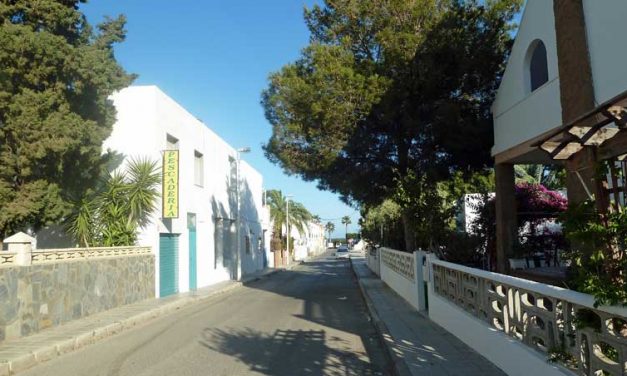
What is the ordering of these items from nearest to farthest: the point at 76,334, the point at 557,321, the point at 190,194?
the point at 557,321
the point at 76,334
the point at 190,194

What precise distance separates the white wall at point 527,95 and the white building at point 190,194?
35.1ft

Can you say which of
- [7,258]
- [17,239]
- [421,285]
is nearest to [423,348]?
[421,285]

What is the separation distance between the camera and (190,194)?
72.9ft

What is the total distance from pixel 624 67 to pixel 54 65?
11394mm

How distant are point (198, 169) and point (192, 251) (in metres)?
4.16

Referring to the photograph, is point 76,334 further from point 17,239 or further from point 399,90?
point 399,90

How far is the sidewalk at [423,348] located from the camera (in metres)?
7.00

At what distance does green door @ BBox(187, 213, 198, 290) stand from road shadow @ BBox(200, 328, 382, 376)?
411 inches

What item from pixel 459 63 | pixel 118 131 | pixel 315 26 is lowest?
pixel 118 131

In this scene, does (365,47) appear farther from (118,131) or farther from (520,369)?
(520,369)

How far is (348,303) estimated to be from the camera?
17016 mm

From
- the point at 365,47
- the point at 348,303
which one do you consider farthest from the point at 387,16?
the point at 348,303

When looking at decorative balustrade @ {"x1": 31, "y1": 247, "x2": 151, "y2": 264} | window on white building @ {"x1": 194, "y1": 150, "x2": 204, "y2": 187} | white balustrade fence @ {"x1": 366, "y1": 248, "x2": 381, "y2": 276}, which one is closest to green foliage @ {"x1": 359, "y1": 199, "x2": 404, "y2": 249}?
white balustrade fence @ {"x1": 366, "y1": 248, "x2": 381, "y2": 276}

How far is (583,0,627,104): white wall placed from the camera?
8.17 meters
